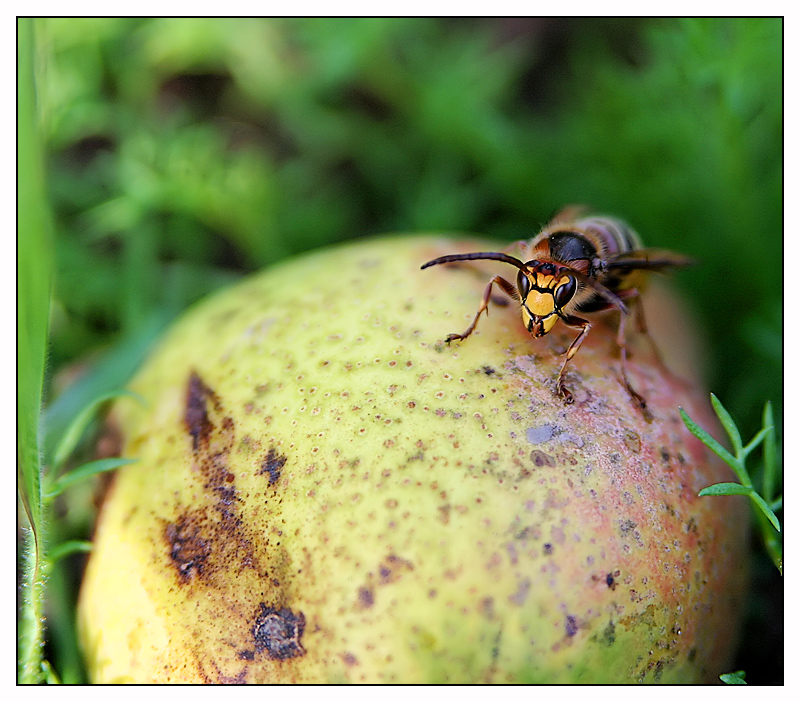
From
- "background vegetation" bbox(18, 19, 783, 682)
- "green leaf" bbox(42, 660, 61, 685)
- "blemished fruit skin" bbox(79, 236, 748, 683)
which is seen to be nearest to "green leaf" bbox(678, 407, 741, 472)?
"blemished fruit skin" bbox(79, 236, 748, 683)

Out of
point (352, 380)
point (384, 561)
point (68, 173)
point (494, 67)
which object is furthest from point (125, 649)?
point (494, 67)

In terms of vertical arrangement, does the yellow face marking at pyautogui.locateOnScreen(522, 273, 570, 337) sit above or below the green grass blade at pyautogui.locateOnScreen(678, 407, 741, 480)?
above

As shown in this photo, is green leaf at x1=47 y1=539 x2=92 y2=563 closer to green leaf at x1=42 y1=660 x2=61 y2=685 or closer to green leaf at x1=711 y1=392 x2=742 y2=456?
green leaf at x1=42 y1=660 x2=61 y2=685

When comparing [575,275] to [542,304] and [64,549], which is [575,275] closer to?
[542,304]

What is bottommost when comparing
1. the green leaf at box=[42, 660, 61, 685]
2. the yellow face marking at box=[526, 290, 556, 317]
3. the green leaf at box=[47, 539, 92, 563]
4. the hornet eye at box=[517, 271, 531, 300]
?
the green leaf at box=[42, 660, 61, 685]

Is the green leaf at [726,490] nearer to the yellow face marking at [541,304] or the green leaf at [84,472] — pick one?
the yellow face marking at [541,304]
